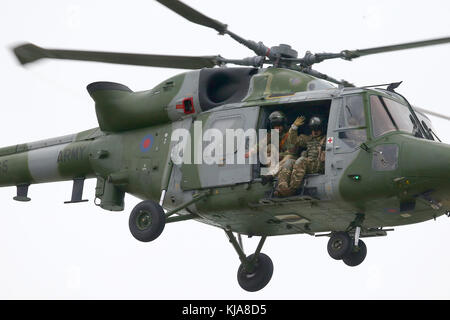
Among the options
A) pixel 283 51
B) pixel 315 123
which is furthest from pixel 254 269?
pixel 283 51

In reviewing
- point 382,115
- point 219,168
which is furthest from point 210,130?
point 382,115

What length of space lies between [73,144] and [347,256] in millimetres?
5504

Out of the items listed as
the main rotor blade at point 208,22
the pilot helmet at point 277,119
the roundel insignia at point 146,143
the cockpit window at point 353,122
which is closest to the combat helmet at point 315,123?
the cockpit window at point 353,122

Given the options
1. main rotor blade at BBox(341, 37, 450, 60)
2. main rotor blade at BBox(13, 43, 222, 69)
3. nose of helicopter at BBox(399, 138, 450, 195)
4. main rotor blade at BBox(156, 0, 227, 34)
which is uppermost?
main rotor blade at BBox(156, 0, 227, 34)

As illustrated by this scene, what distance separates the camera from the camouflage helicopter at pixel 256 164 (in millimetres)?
12828

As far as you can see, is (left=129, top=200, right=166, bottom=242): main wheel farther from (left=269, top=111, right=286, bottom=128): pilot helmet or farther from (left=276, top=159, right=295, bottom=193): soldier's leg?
(left=269, top=111, right=286, bottom=128): pilot helmet

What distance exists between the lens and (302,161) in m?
13.3

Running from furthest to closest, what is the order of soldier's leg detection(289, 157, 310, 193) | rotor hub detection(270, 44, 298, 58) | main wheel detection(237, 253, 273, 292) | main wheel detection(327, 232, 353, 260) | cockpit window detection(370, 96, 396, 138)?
main wheel detection(237, 253, 273, 292)
rotor hub detection(270, 44, 298, 58)
main wheel detection(327, 232, 353, 260)
soldier's leg detection(289, 157, 310, 193)
cockpit window detection(370, 96, 396, 138)

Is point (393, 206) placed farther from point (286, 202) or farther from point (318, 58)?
point (318, 58)

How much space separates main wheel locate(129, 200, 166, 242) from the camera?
14.2 metres

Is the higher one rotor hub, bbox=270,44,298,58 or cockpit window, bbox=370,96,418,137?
rotor hub, bbox=270,44,298,58

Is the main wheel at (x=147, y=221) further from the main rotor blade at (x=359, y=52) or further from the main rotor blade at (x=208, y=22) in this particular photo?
the main rotor blade at (x=359, y=52)

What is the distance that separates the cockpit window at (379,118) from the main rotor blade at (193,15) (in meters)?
2.80

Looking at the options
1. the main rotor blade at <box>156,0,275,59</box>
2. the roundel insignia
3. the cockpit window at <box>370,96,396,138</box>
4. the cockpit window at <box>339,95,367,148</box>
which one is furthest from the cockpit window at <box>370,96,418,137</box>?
the roundel insignia
